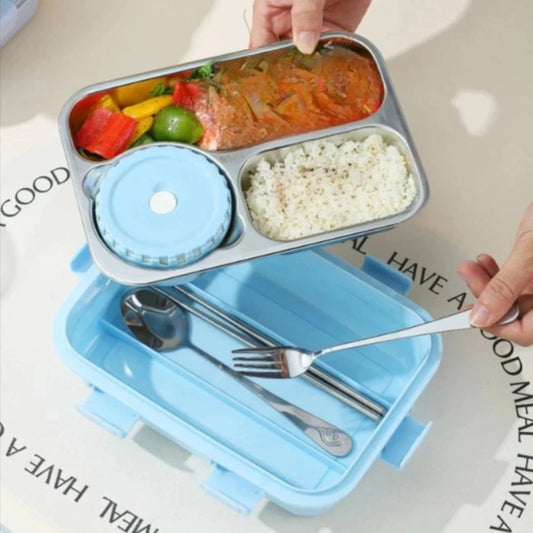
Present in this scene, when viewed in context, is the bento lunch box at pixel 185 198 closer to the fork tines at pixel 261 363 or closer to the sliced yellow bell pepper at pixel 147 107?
the sliced yellow bell pepper at pixel 147 107

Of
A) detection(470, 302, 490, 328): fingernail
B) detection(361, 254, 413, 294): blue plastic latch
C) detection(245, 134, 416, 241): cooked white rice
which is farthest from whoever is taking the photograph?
detection(361, 254, 413, 294): blue plastic latch

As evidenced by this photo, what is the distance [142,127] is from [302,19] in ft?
0.86

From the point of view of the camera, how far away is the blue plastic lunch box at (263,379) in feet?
3.83

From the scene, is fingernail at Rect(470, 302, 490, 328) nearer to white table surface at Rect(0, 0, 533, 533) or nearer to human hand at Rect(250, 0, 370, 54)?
white table surface at Rect(0, 0, 533, 533)

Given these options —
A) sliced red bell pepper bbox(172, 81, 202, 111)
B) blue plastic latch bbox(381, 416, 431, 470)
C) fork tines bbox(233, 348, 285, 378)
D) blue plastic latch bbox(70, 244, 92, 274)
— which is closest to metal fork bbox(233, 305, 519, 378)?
fork tines bbox(233, 348, 285, 378)

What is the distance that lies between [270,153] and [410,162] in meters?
0.19

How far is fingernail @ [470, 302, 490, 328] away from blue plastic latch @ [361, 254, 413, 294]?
206 millimetres

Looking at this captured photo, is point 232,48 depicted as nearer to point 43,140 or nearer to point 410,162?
point 43,140

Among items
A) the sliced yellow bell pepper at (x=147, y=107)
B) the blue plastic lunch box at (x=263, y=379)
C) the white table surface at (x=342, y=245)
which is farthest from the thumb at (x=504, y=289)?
the sliced yellow bell pepper at (x=147, y=107)

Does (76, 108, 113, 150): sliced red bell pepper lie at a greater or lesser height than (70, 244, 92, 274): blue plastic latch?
greater

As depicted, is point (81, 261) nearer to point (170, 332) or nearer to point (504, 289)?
point (170, 332)

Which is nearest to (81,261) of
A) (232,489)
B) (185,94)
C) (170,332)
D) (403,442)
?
(170,332)

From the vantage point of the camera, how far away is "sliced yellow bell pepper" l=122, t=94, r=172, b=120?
4.10 ft

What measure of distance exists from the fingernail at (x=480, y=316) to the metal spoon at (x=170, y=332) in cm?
26
